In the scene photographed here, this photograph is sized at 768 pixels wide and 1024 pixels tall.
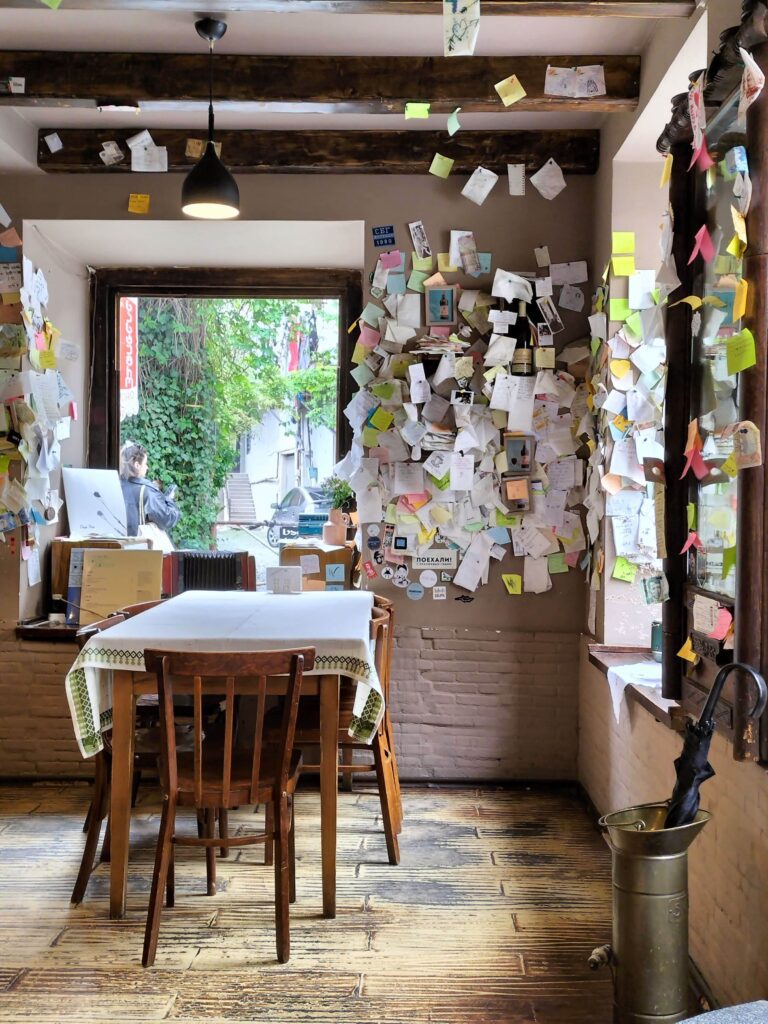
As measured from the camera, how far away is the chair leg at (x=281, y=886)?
2.73 metres

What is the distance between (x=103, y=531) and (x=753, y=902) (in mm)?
3608

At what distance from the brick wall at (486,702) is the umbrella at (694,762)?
2.19m

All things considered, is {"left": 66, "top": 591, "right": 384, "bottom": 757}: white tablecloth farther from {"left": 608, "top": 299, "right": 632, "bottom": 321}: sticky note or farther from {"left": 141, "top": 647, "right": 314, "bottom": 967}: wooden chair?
{"left": 608, "top": 299, "right": 632, "bottom": 321}: sticky note

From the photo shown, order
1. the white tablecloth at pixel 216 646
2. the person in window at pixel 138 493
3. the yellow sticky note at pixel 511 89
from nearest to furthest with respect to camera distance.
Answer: the white tablecloth at pixel 216 646
the yellow sticky note at pixel 511 89
the person in window at pixel 138 493

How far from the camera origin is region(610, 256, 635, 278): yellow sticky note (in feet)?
12.6

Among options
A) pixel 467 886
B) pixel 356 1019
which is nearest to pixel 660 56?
pixel 467 886

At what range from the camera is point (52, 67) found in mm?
3596

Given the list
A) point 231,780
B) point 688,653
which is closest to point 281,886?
point 231,780

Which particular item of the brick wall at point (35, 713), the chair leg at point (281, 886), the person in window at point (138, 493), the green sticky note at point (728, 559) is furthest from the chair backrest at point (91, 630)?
the green sticky note at point (728, 559)

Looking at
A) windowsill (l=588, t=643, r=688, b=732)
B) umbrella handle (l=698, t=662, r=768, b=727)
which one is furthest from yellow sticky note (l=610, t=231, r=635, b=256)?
umbrella handle (l=698, t=662, r=768, b=727)

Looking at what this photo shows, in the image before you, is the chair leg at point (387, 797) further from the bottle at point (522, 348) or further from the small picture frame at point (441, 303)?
the small picture frame at point (441, 303)

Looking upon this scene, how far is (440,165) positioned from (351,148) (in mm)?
407

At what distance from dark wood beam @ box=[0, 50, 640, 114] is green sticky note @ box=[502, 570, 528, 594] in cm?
201

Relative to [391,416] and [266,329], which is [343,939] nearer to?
[391,416]
